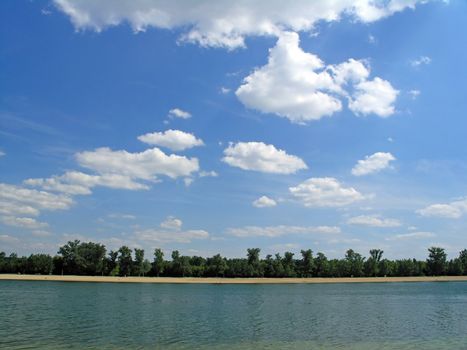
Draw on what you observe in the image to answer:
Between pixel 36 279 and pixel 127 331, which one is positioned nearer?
pixel 127 331

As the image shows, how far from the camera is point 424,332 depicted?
166 ft

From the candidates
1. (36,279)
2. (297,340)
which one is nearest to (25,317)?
(297,340)

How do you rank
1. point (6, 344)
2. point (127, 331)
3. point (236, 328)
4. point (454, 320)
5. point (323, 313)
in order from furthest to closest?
point (323, 313)
point (454, 320)
point (236, 328)
point (127, 331)
point (6, 344)

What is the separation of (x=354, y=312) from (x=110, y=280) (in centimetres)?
14391

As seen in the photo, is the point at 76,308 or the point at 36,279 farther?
the point at 36,279

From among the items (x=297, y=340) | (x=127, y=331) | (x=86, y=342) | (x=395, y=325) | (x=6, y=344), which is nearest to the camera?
(x=6, y=344)

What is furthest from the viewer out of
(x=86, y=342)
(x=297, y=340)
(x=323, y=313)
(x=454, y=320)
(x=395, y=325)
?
(x=323, y=313)

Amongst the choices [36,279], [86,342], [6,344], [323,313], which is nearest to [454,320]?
[323,313]

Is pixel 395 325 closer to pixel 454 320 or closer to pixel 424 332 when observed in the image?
pixel 424 332

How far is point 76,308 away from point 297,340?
42483mm

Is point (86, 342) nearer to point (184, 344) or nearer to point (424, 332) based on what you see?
point (184, 344)

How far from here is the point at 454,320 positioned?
62.6m

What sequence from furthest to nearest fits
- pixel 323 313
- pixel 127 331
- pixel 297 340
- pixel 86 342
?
pixel 323 313 < pixel 127 331 < pixel 297 340 < pixel 86 342

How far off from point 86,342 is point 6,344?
6.53 meters
